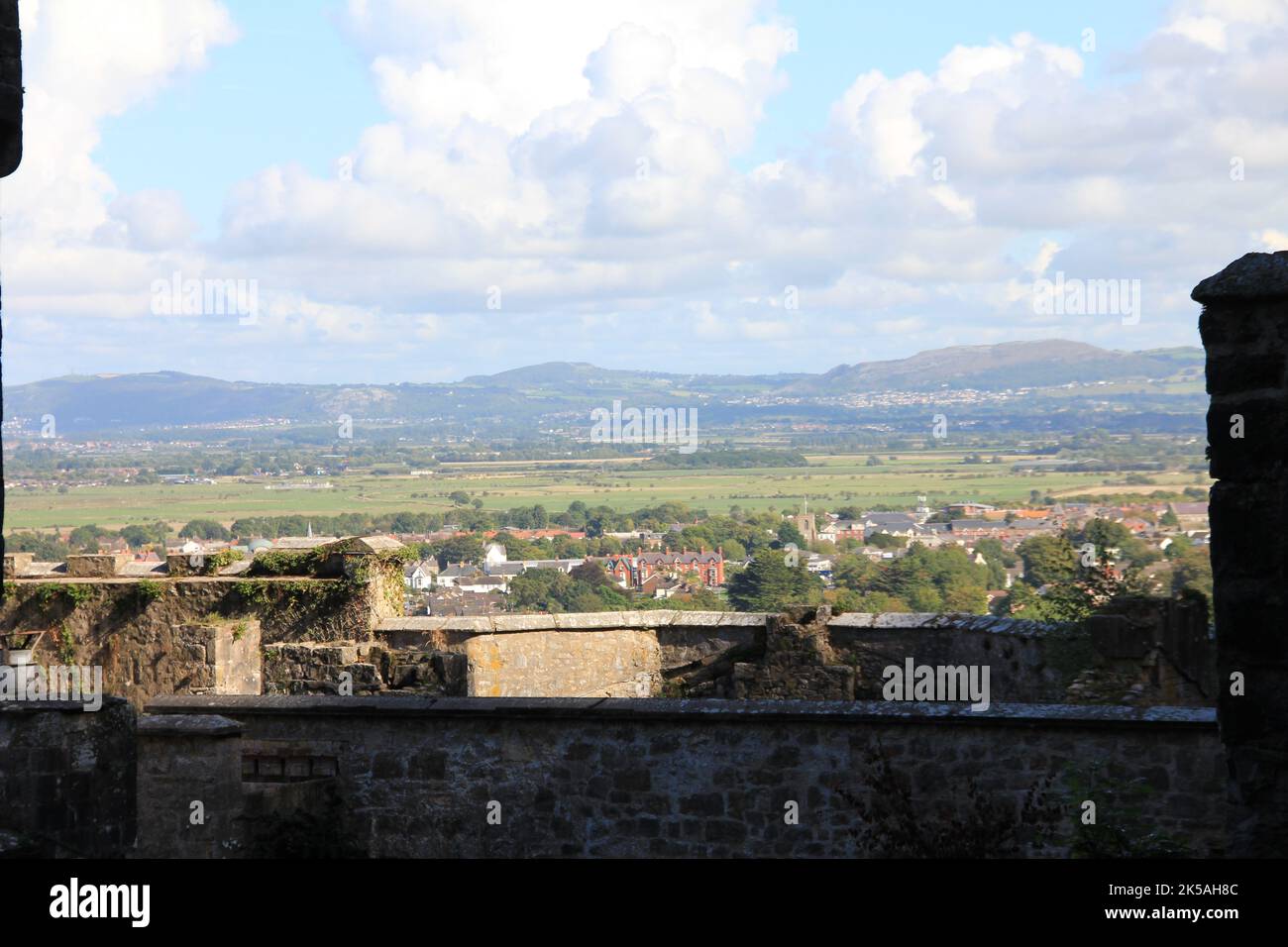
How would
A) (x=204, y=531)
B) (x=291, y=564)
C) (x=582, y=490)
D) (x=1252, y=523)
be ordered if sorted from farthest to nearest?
(x=582, y=490)
(x=204, y=531)
(x=291, y=564)
(x=1252, y=523)

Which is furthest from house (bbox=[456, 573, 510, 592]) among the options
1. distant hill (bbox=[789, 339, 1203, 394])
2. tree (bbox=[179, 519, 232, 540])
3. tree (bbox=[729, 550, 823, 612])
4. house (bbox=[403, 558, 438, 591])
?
distant hill (bbox=[789, 339, 1203, 394])

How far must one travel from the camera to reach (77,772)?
17.1 ft

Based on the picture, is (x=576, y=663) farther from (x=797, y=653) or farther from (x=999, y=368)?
(x=999, y=368)

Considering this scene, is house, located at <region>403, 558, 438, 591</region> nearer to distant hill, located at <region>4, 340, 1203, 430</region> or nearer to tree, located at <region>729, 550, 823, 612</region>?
tree, located at <region>729, 550, 823, 612</region>

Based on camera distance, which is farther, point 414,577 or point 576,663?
point 414,577

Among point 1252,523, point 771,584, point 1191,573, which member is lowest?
point 771,584

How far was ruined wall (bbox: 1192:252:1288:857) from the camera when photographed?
13.0 ft

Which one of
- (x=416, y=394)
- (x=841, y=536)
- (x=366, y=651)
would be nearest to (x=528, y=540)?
(x=841, y=536)

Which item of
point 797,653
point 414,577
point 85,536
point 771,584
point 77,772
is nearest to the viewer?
point 77,772

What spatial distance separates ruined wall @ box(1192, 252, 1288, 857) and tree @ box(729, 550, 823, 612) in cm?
1367

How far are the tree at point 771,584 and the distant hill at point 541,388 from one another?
12797 cm

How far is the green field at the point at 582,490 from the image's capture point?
257 feet

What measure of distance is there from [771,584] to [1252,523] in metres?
15.7

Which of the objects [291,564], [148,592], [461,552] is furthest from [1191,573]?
[461,552]
